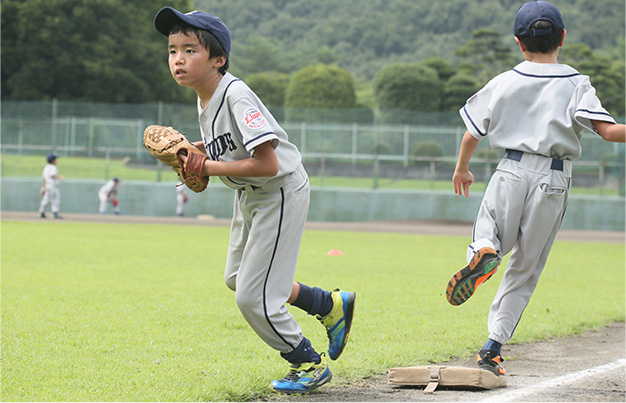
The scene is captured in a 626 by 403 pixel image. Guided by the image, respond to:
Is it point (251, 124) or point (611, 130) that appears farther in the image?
point (611, 130)

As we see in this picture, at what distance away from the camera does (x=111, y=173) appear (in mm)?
30562

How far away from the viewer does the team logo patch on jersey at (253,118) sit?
13.2 ft

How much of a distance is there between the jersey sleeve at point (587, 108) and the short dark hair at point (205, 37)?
2091 millimetres

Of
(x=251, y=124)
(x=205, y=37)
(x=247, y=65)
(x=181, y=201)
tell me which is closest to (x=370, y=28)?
(x=247, y=65)

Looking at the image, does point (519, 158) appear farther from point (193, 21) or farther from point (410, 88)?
point (410, 88)

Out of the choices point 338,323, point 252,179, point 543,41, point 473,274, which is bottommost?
point 338,323

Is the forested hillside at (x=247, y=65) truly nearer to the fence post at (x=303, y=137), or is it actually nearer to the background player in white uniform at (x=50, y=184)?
the fence post at (x=303, y=137)

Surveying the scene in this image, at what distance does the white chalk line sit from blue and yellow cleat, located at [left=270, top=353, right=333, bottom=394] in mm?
961

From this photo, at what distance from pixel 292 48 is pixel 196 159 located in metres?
129

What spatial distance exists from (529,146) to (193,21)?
2.10 metres

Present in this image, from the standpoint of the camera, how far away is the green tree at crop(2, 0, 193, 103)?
177 feet

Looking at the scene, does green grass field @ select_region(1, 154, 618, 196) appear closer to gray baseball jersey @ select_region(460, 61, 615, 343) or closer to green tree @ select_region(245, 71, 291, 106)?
gray baseball jersey @ select_region(460, 61, 615, 343)

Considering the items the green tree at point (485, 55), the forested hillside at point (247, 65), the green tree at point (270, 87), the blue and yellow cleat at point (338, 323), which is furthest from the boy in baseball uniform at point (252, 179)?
the green tree at point (270, 87)

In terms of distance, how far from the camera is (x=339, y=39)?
130625 millimetres
